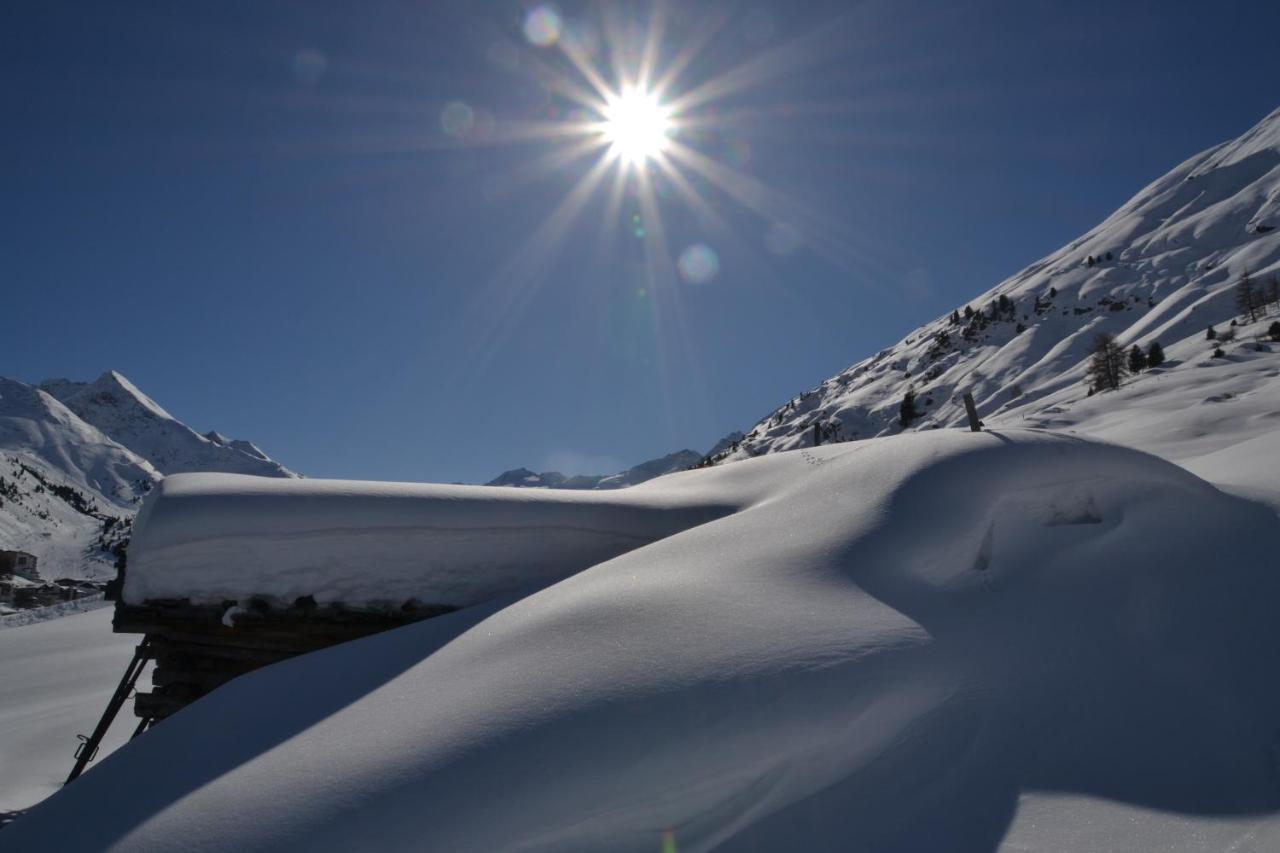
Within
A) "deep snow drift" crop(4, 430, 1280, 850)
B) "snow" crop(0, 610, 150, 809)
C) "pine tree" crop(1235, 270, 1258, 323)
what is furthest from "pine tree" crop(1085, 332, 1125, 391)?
"snow" crop(0, 610, 150, 809)

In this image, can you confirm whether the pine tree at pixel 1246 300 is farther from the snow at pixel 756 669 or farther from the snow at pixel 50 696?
the snow at pixel 50 696

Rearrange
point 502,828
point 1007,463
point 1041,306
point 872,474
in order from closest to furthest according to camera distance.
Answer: point 502,828
point 1007,463
point 872,474
point 1041,306

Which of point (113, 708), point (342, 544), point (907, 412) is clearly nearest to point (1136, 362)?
point (907, 412)

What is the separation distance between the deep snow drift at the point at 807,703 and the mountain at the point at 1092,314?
42.8 meters

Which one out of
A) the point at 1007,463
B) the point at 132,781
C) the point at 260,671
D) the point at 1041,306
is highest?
the point at 1041,306

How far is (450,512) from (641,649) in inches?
127

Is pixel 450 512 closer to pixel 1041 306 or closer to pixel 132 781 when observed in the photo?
pixel 132 781

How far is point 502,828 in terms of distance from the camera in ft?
8.16

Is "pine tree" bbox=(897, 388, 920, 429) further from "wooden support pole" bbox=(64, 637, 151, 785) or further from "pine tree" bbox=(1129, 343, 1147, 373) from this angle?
"wooden support pole" bbox=(64, 637, 151, 785)

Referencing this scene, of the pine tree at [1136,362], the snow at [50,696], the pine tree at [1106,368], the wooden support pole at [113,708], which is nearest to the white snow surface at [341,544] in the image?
the wooden support pole at [113,708]

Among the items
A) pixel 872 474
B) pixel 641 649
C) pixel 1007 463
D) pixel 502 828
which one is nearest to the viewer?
pixel 502 828

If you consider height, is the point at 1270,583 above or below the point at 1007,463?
below

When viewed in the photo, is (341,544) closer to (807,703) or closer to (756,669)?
(756,669)

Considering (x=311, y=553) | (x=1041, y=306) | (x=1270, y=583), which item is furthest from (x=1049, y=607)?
(x=1041, y=306)
